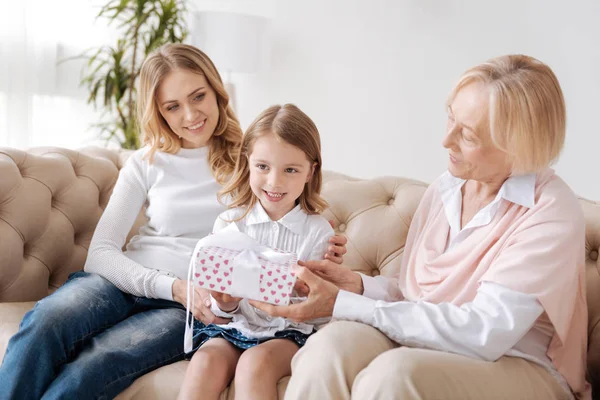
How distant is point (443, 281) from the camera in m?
1.70

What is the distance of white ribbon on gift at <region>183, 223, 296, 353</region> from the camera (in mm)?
1642

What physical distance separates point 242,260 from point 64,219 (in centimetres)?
101

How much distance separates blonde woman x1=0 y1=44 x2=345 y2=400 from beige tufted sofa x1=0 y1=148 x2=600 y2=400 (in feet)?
0.76

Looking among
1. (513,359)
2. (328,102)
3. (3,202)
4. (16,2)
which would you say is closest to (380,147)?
(328,102)

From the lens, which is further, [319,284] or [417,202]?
[417,202]

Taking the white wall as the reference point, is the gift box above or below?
below

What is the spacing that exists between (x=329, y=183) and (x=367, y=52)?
2149 mm

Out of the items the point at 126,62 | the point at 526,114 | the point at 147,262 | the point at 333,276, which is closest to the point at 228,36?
the point at 126,62

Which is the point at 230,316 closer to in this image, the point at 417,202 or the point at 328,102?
the point at 417,202

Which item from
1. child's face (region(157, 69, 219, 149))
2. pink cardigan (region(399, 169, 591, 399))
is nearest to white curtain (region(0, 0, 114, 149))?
child's face (region(157, 69, 219, 149))

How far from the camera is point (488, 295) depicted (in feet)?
4.93

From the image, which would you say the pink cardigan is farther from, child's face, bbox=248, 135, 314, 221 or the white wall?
the white wall

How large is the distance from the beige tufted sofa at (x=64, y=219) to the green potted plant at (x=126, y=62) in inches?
72.1

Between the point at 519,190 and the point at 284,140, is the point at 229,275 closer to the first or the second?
the point at 284,140
